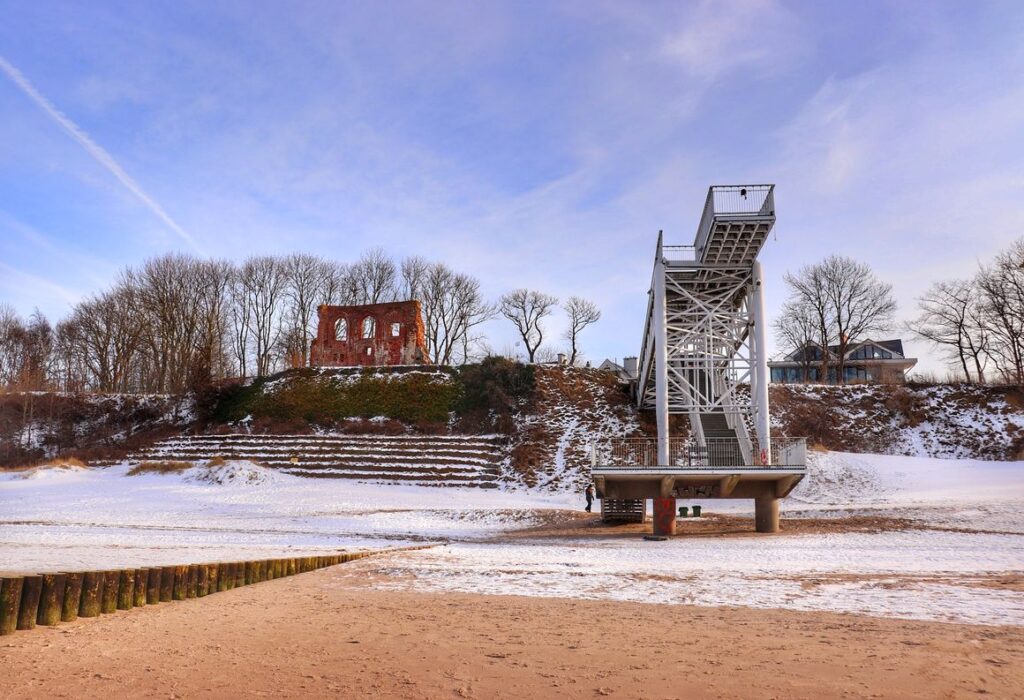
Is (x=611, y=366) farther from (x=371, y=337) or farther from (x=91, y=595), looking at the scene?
(x=91, y=595)

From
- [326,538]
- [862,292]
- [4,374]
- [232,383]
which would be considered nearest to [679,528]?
[326,538]

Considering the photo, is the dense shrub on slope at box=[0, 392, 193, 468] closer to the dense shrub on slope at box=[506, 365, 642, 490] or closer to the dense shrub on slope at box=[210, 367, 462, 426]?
the dense shrub on slope at box=[210, 367, 462, 426]

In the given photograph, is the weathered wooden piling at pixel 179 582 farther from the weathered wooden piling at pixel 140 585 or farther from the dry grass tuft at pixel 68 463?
the dry grass tuft at pixel 68 463

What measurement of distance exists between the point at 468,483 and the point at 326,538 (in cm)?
1413

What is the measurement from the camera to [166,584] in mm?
9539

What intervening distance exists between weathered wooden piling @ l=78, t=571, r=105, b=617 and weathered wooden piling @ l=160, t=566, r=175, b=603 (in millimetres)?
1100

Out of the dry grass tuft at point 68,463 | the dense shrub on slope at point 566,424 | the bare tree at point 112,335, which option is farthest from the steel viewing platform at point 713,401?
the bare tree at point 112,335

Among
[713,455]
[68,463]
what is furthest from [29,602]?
[68,463]

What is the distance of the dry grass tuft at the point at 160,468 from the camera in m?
33.1

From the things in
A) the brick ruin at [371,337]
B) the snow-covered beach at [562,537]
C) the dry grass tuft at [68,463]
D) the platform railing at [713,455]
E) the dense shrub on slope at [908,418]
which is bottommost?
the snow-covered beach at [562,537]

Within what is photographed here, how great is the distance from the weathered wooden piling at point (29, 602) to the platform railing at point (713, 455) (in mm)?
13732

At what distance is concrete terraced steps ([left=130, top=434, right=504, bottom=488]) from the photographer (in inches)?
1344

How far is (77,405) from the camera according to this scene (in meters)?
47.9

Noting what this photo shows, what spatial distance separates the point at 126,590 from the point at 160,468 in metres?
27.5
